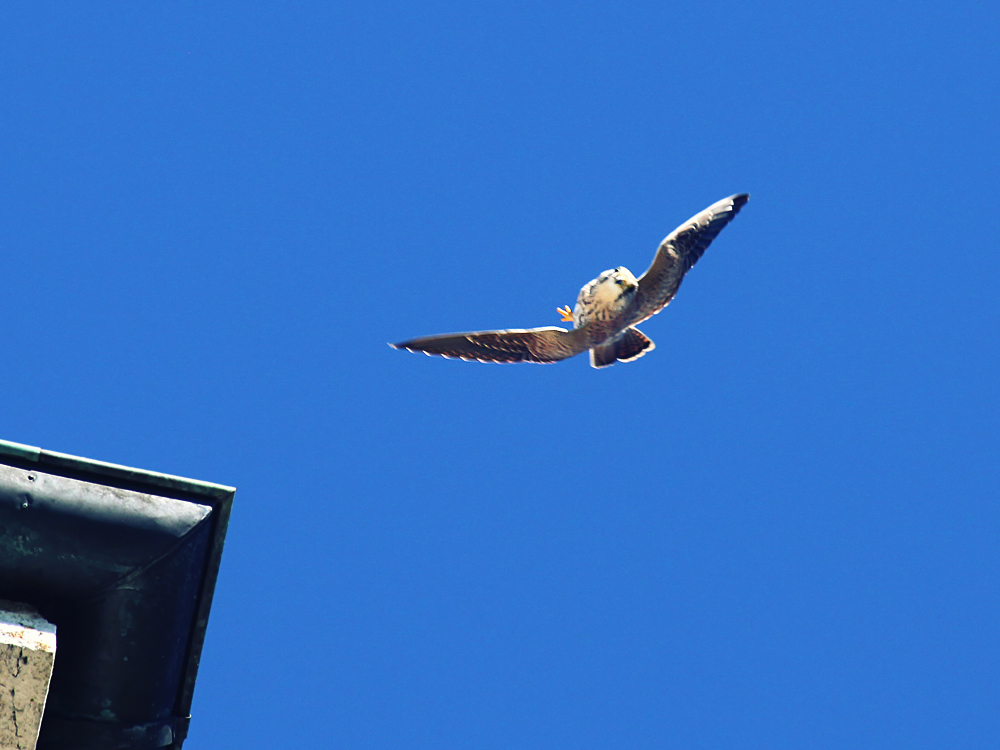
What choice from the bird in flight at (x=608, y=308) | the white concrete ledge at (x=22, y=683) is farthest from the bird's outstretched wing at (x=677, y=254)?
the white concrete ledge at (x=22, y=683)

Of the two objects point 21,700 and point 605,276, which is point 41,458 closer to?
point 21,700

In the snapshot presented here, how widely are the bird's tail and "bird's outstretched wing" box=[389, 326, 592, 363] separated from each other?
25cm

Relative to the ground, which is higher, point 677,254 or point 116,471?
point 677,254

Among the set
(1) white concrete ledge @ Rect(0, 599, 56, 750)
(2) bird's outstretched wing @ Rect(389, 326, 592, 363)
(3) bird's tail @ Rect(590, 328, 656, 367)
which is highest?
(3) bird's tail @ Rect(590, 328, 656, 367)

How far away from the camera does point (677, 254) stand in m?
11.3

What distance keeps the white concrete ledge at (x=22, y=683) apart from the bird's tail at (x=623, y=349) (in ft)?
25.6

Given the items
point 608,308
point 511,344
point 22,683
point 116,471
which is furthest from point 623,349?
point 22,683

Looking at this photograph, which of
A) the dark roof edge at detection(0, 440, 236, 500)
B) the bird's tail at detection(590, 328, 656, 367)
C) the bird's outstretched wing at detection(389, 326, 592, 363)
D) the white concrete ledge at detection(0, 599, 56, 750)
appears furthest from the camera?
the bird's tail at detection(590, 328, 656, 367)

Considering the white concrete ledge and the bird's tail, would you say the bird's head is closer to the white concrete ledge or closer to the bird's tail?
the bird's tail

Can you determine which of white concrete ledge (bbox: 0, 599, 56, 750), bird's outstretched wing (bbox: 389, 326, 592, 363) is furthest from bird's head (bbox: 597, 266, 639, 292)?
white concrete ledge (bbox: 0, 599, 56, 750)

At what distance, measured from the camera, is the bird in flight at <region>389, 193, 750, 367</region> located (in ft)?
36.8

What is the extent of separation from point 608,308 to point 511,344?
1.10m

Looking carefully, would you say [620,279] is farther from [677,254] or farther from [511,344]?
[511,344]

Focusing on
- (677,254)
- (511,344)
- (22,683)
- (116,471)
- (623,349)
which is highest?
(677,254)
